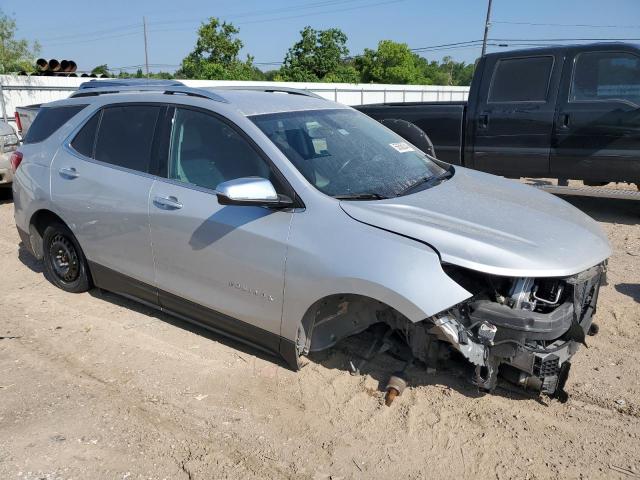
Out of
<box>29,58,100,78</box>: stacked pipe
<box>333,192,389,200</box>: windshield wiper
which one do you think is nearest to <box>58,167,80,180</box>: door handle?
<box>333,192,389,200</box>: windshield wiper

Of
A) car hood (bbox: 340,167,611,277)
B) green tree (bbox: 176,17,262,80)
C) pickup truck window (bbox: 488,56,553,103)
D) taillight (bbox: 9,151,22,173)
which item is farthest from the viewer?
green tree (bbox: 176,17,262,80)

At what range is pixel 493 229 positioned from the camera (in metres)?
3.06

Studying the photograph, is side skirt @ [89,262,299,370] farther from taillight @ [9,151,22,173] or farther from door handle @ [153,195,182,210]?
taillight @ [9,151,22,173]

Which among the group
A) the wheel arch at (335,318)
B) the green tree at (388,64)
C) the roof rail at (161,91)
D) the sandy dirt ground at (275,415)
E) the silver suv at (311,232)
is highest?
the green tree at (388,64)

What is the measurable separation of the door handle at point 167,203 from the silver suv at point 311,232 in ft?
0.06

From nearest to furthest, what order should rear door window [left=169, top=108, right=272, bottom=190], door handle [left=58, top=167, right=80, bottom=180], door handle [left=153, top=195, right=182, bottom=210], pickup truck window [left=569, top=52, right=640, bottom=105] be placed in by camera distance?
rear door window [left=169, top=108, right=272, bottom=190] → door handle [left=153, top=195, right=182, bottom=210] → door handle [left=58, top=167, right=80, bottom=180] → pickup truck window [left=569, top=52, right=640, bottom=105]

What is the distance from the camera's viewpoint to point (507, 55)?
7.62 meters

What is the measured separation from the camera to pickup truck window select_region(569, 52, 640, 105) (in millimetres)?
6730

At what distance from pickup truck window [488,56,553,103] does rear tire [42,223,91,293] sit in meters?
5.64

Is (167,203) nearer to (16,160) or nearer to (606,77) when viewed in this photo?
(16,160)

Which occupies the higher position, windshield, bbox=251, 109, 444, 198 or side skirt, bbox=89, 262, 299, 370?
windshield, bbox=251, 109, 444, 198

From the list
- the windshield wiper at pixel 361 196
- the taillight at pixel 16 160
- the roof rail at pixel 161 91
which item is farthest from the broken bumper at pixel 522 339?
the taillight at pixel 16 160

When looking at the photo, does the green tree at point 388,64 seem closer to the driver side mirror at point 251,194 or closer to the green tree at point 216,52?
the green tree at point 216,52

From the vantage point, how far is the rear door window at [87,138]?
456cm
